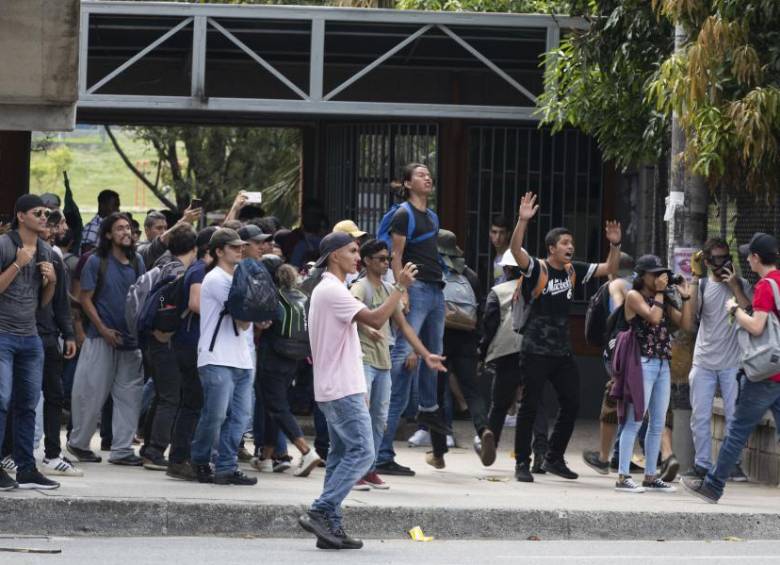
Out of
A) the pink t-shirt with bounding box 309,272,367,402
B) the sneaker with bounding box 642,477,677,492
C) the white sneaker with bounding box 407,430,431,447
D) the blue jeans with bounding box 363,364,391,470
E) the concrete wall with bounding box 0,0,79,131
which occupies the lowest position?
the sneaker with bounding box 642,477,677,492

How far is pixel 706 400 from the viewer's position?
1219 centimetres

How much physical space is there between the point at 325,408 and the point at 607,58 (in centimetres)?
657

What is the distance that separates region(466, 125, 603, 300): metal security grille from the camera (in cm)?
1739

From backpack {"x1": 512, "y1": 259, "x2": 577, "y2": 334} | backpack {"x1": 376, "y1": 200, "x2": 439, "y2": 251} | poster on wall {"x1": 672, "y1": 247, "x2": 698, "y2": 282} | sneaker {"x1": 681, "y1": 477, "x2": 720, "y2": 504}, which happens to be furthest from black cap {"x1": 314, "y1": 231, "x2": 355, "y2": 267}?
poster on wall {"x1": 672, "y1": 247, "x2": 698, "y2": 282}

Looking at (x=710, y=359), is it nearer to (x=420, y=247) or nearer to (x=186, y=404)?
(x=420, y=247)

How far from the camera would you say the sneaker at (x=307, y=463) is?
11.4 meters

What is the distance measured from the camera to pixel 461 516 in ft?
32.8

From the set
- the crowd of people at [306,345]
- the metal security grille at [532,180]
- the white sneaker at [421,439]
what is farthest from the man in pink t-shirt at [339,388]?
the metal security grille at [532,180]

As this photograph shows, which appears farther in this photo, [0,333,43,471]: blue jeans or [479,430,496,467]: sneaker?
[479,430,496,467]: sneaker

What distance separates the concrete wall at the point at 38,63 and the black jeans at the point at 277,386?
2.74m

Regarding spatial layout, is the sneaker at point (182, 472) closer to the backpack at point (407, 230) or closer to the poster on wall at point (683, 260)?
the backpack at point (407, 230)

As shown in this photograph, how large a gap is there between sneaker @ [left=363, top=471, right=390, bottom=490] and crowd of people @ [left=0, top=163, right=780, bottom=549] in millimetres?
21

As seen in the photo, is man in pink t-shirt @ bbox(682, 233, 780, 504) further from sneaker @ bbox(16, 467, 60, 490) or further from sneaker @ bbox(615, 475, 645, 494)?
sneaker @ bbox(16, 467, 60, 490)

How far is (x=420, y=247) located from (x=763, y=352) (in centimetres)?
275
